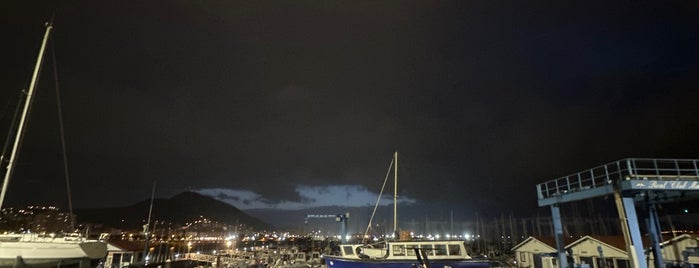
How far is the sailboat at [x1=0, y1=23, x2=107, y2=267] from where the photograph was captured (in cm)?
1897

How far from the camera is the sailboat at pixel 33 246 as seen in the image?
19.0 meters

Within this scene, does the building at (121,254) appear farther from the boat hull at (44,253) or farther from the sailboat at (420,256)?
the sailboat at (420,256)

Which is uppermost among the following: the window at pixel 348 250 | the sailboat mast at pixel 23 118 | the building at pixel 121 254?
the sailboat mast at pixel 23 118

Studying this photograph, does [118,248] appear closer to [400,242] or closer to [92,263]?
[92,263]

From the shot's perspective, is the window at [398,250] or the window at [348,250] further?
the window at [348,250]

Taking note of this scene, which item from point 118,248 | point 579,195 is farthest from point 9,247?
point 579,195

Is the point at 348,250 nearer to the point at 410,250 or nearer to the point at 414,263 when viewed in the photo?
the point at 410,250

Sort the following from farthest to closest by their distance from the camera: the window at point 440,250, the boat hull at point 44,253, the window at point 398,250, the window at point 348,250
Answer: the window at point 348,250, the window at point 398,250, the window at point 440,250, the boat hull at point 44,253

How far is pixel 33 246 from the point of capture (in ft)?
66.4

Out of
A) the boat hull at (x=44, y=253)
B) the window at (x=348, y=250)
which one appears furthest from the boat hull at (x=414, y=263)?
the boat hull at (x=44, y=253)

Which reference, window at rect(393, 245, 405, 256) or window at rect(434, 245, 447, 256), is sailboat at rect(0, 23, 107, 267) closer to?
window at rect(393, 245, 405, 256)

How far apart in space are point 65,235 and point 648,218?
37698 millimetres

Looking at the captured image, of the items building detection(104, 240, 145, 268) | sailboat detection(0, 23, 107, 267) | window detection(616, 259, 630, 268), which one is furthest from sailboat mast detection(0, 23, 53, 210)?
window detection(616, 259, 630, 268)

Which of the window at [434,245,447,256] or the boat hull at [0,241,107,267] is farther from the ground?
the window at [434,245,447,256]
